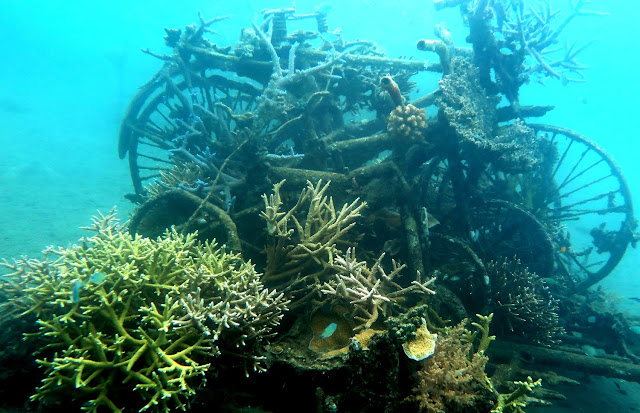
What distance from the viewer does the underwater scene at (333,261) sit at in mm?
2330

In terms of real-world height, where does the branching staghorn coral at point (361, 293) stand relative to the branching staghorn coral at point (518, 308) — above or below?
above

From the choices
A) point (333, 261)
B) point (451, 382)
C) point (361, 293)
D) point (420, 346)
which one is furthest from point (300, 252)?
point (451, 382)

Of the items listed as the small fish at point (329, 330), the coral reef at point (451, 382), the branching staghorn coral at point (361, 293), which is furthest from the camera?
the branching staghorn coral at point (361, 293)

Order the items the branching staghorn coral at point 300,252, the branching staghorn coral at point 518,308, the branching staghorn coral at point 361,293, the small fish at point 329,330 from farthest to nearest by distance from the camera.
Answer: the branching staghorn coral at point 518,308
the branching staghorn coral at point 300,252
the branching staghorn coral at point 361,293
the small fish at point 329,330

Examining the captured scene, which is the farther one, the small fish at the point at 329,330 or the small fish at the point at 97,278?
the small fish at the point at 329,330

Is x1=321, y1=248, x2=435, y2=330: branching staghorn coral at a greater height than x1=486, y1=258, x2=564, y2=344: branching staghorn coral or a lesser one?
greater

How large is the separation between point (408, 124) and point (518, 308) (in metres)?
3.25

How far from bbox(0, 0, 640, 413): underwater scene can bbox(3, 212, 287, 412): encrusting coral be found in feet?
0.07

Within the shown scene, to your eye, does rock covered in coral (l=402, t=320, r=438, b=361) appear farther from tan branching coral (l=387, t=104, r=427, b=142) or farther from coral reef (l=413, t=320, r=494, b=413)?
tan branching coral (l=387, t=104, r=427, b=142)

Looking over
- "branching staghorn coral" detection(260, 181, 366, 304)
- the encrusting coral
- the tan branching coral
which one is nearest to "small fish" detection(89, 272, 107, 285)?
the encrusting coral

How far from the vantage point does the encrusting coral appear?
6.86 ft

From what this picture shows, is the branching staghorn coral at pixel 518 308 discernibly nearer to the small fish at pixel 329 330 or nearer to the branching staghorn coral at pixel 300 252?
the branching staghorn coral at pixel 300 252

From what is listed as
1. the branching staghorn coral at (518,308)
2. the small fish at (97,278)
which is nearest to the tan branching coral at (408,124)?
the branching staghorn coral at (518,308)

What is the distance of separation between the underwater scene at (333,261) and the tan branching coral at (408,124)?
0.10ft
